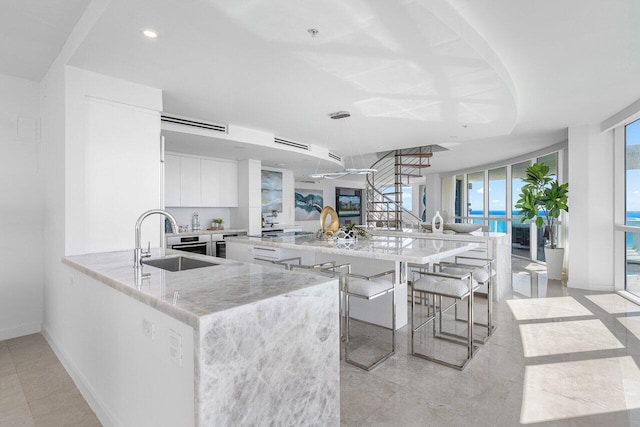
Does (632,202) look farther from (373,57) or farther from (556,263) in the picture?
(373,57)

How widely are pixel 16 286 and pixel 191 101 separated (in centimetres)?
264

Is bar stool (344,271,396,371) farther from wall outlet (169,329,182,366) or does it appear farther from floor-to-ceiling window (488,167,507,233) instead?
floor-to-ceiling window (488,167,507,233)

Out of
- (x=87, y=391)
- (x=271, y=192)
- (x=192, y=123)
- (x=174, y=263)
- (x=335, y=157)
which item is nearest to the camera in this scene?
(x=87, y=391)

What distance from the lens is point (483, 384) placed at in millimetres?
A: 2400

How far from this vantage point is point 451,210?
11.2m

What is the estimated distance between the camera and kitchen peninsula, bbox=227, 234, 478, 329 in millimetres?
2861

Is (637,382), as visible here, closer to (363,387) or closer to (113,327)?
(363,387)

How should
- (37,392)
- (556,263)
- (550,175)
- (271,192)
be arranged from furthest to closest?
(271,192)
(550,175)
(556,263)
(37,392)

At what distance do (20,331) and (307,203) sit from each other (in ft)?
27.4

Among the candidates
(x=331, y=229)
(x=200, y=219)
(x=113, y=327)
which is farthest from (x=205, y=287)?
(x=200, y=219)

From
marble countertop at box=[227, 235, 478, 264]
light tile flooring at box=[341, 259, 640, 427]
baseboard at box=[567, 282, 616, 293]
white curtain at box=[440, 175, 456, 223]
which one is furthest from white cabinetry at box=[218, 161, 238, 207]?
white curtain at box=[440, 175, 456, 223]

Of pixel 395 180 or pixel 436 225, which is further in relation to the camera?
pixel 395 180

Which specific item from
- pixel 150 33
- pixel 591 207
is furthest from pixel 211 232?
pixel 591 207

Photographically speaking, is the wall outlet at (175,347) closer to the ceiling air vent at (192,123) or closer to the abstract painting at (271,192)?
the ceiling air vent at (192,123)
